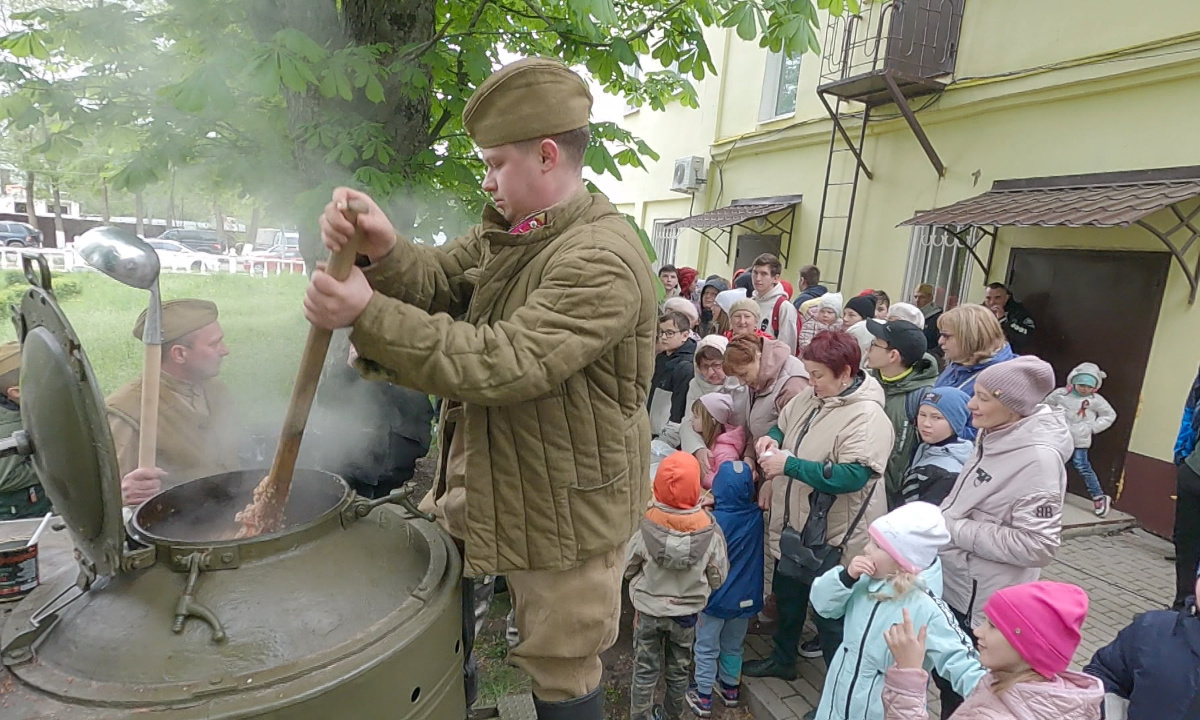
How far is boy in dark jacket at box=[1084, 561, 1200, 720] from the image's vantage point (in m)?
2.03

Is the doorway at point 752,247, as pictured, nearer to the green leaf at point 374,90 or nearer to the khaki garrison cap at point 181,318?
the green leaf at point 374,90

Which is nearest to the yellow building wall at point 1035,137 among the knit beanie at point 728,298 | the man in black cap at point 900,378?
the knit beanie at point 728,298

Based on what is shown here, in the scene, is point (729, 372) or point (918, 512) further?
point (729, 372)

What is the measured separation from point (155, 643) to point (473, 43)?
10.7 feet

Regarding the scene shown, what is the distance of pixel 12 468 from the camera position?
269cm

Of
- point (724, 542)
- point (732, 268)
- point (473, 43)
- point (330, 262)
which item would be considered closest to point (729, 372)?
point (724, 542)

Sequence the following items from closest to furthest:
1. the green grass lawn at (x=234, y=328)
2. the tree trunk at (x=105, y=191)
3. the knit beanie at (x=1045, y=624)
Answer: the knit beanie at (x=1045, y=624) → the tree trunk at (x=105, y=191) → the green grass lawn at (x=234, y=328)

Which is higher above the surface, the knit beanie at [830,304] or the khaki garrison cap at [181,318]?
the knit beanie at [830,304]

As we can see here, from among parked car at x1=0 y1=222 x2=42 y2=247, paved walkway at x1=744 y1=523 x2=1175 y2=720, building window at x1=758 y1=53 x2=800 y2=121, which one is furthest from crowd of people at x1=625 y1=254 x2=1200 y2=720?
parked car at x1=0 y1=222 x2=42 y2=247

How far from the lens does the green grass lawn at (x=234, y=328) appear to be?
A: 421 centimetres

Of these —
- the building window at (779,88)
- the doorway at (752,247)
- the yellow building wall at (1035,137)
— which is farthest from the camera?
the doorway at (752,247)

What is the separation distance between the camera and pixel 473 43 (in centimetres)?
359

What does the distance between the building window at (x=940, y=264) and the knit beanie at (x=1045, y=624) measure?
6.96 metres

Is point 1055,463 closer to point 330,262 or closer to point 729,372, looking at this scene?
point 729,372
